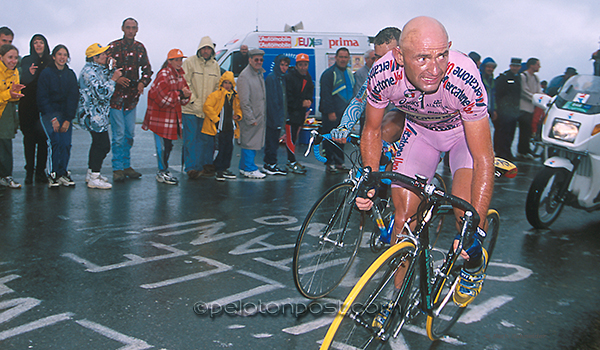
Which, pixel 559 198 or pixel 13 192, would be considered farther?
pixel 13 192

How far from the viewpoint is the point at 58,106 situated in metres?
7.59

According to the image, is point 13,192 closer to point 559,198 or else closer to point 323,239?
point 323,239

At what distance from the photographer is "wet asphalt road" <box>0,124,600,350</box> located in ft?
11.0

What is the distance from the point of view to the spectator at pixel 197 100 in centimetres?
867

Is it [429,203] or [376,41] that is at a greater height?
[376,41]

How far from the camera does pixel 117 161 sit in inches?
332

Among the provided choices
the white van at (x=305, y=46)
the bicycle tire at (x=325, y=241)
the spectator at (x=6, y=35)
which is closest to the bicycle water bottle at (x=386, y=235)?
the bicycle tire at (x=325, y=241)

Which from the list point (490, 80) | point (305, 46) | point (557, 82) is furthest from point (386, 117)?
point (557, 82)

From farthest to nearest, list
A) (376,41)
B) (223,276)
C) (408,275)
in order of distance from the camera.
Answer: (376,41) < (223,276) < (408,275)

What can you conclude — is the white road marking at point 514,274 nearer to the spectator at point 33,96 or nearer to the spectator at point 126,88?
the spectator at point 126,88

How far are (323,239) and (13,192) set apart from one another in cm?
520

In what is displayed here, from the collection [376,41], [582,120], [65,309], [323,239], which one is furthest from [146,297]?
[582,120]

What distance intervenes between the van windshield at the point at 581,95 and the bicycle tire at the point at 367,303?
432cm

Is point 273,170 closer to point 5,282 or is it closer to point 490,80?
point 5,282
